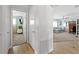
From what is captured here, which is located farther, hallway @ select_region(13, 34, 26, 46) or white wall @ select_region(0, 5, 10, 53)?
hallway @ select_region(13, 34, 26, 46)

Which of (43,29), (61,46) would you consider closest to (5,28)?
(43,29)

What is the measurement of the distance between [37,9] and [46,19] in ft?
0.70

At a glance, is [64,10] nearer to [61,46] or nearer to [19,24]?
[61,46]

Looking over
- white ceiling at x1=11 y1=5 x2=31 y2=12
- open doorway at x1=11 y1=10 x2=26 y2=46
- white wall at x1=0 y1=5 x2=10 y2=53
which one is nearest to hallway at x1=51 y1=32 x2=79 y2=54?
open doorway at x1=11 y1=10 x2=26 y2=46

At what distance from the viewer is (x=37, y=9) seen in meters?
1.72

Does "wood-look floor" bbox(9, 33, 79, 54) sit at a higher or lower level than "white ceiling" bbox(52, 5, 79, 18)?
lower

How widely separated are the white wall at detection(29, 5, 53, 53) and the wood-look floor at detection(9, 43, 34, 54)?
0.08m

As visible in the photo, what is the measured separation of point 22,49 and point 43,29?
1.51 feet

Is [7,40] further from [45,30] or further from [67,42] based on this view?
[67,42]

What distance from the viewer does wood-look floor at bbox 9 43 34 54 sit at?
1692mm

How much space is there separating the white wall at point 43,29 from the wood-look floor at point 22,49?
0.08 meters

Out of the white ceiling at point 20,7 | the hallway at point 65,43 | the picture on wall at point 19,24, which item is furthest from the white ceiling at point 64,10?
the picture on wall at point 19,24

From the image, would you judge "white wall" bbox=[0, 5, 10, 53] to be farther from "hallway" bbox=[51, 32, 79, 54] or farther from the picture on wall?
"hallway" bbox=[51, 32, 79, 54]

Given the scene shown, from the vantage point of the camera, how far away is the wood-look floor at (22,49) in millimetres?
1692
